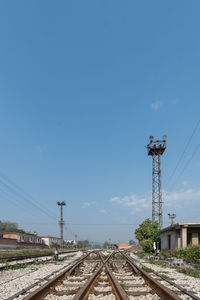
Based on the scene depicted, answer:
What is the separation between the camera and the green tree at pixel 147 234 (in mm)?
29177

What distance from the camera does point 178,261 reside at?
13695 millimetres

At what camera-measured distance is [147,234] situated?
30.1 metres

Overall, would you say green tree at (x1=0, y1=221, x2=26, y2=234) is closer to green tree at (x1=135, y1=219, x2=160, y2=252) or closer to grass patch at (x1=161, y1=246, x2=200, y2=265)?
green tree at (x1=135, y1=219, x2=160, y2=252)

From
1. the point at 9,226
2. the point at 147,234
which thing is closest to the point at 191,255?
the point at 147,234

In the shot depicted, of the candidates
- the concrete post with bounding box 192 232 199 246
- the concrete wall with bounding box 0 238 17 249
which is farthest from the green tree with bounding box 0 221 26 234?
the concrete post with bounding box 192 232 199 246

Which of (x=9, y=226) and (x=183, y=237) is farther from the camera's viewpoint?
(x=9, y=226)

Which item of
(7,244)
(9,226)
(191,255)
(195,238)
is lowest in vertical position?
(9,226)

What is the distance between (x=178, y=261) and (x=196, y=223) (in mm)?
6388

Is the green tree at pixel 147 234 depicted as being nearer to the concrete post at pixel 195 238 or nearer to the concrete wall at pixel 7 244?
the concrete post at pixel 195 238

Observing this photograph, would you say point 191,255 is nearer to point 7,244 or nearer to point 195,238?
point 195,238

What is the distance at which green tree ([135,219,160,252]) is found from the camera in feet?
95.7

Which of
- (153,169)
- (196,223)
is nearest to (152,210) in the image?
(153,169)

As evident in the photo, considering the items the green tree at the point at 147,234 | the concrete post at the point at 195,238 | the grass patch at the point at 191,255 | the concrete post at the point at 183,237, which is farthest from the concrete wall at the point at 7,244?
the grass patch at the point at 191,255

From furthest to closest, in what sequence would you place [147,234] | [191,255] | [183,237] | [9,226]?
[9,226] → [147,234] → [183,237] → [191,255]
